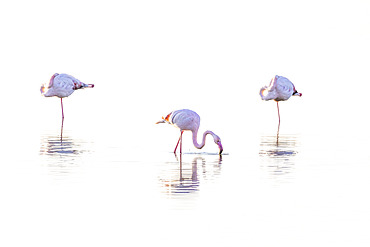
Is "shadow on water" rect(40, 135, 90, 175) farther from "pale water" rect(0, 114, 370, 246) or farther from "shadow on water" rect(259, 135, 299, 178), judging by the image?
"shadow on water" rect(259, 135, 299, 178)

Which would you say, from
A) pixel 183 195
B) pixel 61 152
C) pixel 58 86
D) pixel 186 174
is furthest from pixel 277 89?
pixel 183 195

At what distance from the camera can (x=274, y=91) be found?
72.6ft

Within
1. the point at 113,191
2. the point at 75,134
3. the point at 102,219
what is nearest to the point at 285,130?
the point at 75,134

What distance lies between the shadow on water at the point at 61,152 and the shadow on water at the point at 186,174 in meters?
1.35

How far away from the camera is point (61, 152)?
46.2ft

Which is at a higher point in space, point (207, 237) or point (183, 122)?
point (183, 122)

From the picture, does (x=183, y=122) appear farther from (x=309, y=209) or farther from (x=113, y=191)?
(x=309, y=209)

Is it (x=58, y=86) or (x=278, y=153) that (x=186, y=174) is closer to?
(x=278, y=153)

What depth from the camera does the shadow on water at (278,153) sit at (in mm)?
12102

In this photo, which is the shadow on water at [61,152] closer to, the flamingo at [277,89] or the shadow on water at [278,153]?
the shadow on water at [278,153]

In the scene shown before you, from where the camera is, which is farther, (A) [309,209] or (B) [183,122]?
(B) [183,122]

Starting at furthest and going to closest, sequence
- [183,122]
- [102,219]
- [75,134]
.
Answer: [75,134]
[183,122]
[102,219]

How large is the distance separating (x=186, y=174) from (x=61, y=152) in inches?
123

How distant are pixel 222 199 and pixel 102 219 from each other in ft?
5.40
